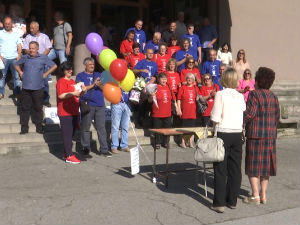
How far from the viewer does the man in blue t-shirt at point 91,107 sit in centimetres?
765

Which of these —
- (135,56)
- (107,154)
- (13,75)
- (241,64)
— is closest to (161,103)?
(135,56)

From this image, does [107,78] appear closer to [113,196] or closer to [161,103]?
[113,196]

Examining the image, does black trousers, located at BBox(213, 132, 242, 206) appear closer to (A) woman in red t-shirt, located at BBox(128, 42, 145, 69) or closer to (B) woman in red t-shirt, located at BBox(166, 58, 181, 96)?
(B) woman in red t-shirt, located at BBox(166, 58, 181, 96)

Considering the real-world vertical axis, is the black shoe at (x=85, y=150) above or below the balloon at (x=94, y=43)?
below

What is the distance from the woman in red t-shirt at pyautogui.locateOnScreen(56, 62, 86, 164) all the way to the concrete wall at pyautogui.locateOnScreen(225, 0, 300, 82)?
28.9 feet

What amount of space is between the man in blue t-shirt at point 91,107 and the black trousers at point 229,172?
10.7 ft

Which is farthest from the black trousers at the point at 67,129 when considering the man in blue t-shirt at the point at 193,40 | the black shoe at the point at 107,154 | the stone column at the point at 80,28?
the man in blue t-shirt at the point at 193,40

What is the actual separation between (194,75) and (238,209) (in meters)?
4.54

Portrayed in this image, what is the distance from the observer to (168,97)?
880cm

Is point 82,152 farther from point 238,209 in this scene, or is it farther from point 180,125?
point 238,209

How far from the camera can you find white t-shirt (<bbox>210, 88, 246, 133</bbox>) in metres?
4.96

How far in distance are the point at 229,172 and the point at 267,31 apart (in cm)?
1122

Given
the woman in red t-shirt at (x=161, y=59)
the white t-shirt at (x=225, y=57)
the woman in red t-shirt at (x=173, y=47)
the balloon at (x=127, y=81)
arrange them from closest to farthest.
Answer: the balloon at (x=127, y=81) < the woman in red t-shirt at (x=161, y=59) < the woman in red t-shirt at (x=173, y=47) < the white t-shirt at (x=225, y=57)

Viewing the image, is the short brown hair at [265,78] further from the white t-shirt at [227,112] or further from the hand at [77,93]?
the hand at [77,93]
